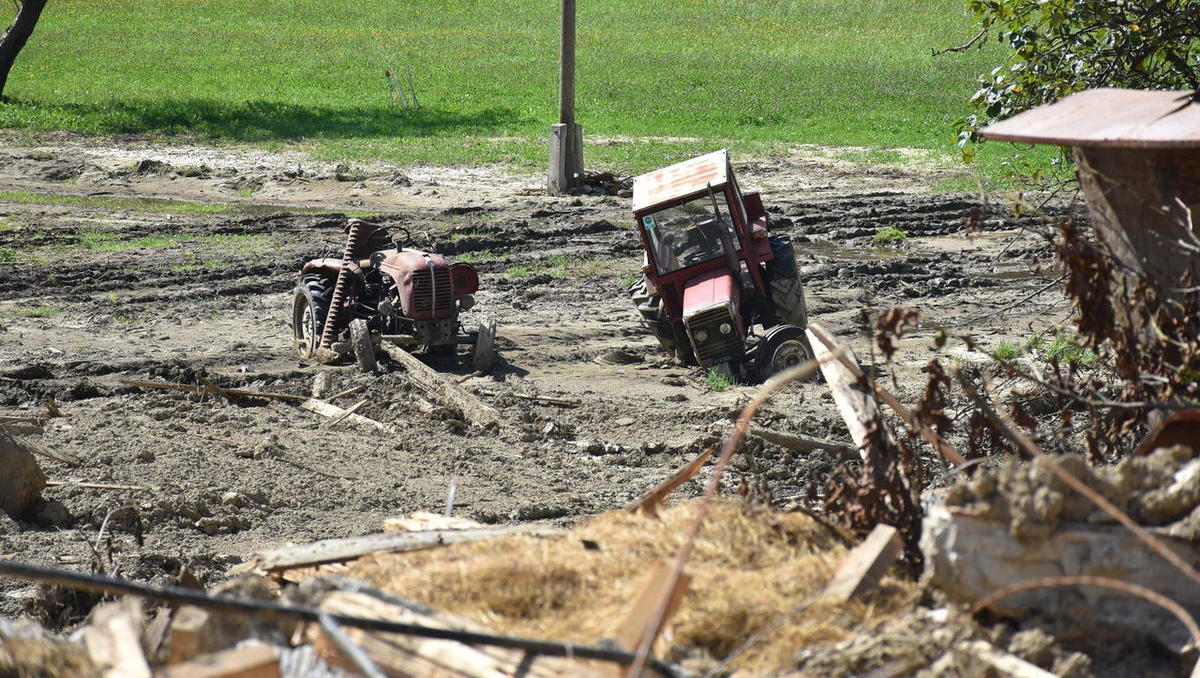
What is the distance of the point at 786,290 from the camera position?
11.6 m

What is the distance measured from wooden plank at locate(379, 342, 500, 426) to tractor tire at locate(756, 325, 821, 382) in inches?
99.1

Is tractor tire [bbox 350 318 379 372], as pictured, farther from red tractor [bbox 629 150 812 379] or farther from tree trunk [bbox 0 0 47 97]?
tree trunk [bbox 0 0 47 97]

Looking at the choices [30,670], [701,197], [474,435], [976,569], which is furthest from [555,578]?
[701,197]

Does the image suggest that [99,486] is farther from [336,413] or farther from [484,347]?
[484,347]

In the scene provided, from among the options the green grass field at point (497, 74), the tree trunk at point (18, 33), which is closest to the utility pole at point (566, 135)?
the green grass field at point (497, 74)

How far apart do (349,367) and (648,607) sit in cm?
863

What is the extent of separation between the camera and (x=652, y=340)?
13258 mm

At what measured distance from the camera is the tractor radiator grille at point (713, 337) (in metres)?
11.1

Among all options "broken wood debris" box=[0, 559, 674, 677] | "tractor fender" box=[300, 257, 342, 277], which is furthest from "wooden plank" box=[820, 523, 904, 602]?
"tractor fender" box=[300, 257, 342, 277]

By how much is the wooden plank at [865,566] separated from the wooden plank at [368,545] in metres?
1.53

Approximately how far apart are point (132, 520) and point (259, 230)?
11.0 m

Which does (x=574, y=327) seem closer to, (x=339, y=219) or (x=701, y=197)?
(x=701, y=197)

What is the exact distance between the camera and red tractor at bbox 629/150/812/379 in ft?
36.9

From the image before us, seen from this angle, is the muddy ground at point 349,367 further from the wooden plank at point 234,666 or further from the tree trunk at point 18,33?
the tree trunk at point 18,33
